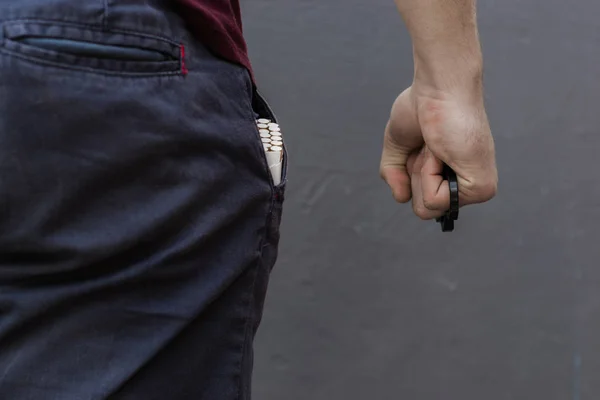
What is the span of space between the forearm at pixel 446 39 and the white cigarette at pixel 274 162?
240 mm

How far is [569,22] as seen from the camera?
68.2 inches

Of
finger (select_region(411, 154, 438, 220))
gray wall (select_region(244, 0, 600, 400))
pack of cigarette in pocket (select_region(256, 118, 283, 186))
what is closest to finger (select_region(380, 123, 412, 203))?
finger (select_region(411, 154, 438, 220))

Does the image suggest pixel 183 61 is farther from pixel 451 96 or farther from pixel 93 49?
pixel 451 96

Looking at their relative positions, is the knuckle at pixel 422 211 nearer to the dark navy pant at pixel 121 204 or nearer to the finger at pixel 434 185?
the finger at pixel 434 185

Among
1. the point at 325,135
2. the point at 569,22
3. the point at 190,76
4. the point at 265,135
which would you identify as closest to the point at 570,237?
the point at 569,22

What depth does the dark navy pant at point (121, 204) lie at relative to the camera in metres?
0.63

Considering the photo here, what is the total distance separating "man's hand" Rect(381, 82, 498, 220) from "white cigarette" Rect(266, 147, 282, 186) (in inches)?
8.6

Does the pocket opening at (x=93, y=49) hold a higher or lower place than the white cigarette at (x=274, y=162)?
higher

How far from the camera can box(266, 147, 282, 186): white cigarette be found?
80cm

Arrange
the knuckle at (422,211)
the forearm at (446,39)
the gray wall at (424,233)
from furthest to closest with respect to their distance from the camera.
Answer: the gray wall at (424,233) < the knuckle at (422,211) < the forearm at (446,39)

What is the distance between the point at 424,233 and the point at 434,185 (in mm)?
846

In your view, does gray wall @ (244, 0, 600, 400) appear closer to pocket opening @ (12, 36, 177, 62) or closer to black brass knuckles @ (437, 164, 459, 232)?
black brass knuckles @ (437, 164, 459, 232)

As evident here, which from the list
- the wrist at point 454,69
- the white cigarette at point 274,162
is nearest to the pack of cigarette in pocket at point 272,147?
the white cigarette at point 274,162

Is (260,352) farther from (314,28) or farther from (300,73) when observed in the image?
(314,28)
